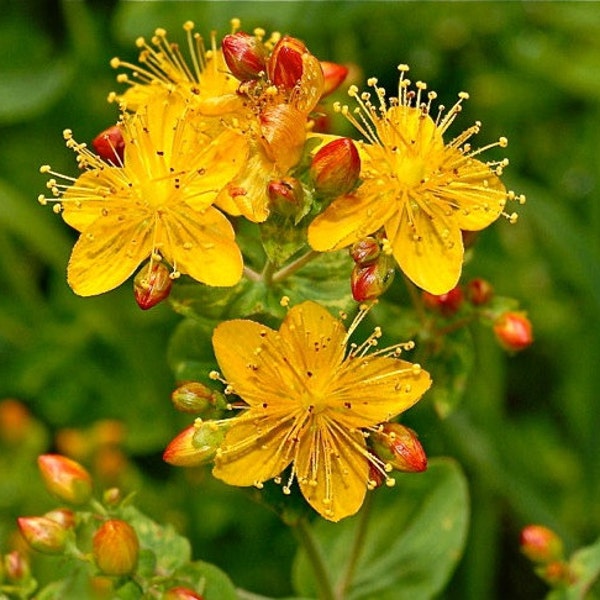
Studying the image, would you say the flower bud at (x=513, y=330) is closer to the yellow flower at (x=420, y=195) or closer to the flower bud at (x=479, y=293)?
the flower bud at (x=479, y=293)

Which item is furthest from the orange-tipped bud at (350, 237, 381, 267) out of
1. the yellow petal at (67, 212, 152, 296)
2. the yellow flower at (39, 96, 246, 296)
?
the yellow petal at (67, 212, 152, 296)

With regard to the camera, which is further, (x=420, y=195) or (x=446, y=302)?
(x=446, y=302)

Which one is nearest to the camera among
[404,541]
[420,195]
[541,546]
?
[420,195]

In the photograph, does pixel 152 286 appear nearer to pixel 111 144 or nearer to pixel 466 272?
pixel 111 144

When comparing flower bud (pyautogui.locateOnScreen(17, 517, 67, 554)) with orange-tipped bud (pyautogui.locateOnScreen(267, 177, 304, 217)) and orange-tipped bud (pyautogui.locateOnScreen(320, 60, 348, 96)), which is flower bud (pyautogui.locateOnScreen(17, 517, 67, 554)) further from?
orange-tipped bud (pyautogui.locateOnScreen(320, 60, 348, 96))

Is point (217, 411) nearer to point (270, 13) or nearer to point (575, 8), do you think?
point (270, 13)

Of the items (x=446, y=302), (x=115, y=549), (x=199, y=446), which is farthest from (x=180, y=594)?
(x=446, y=302)
